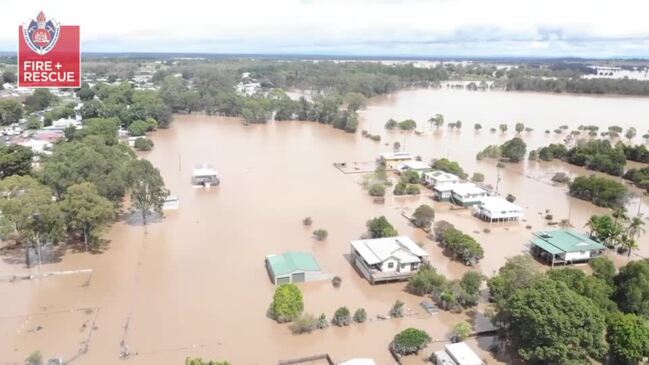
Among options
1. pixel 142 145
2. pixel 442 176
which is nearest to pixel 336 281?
pixel 442 176

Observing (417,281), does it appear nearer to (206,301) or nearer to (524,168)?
(206,301)

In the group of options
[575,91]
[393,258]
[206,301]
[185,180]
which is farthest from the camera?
[575,91]

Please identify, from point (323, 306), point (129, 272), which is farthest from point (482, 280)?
point (129, 272)

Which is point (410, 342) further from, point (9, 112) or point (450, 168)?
point (9, 112)

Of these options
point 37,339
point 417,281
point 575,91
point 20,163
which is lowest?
point 37,339

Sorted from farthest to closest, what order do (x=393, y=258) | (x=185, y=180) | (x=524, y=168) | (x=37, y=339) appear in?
(x=524, y=168), (x=185, y=180), (x=393, y=258), (x=37, y=339)

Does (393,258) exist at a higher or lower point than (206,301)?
higher

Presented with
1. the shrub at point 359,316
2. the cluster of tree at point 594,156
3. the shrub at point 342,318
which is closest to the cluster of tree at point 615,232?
the shrub at point 359,316
